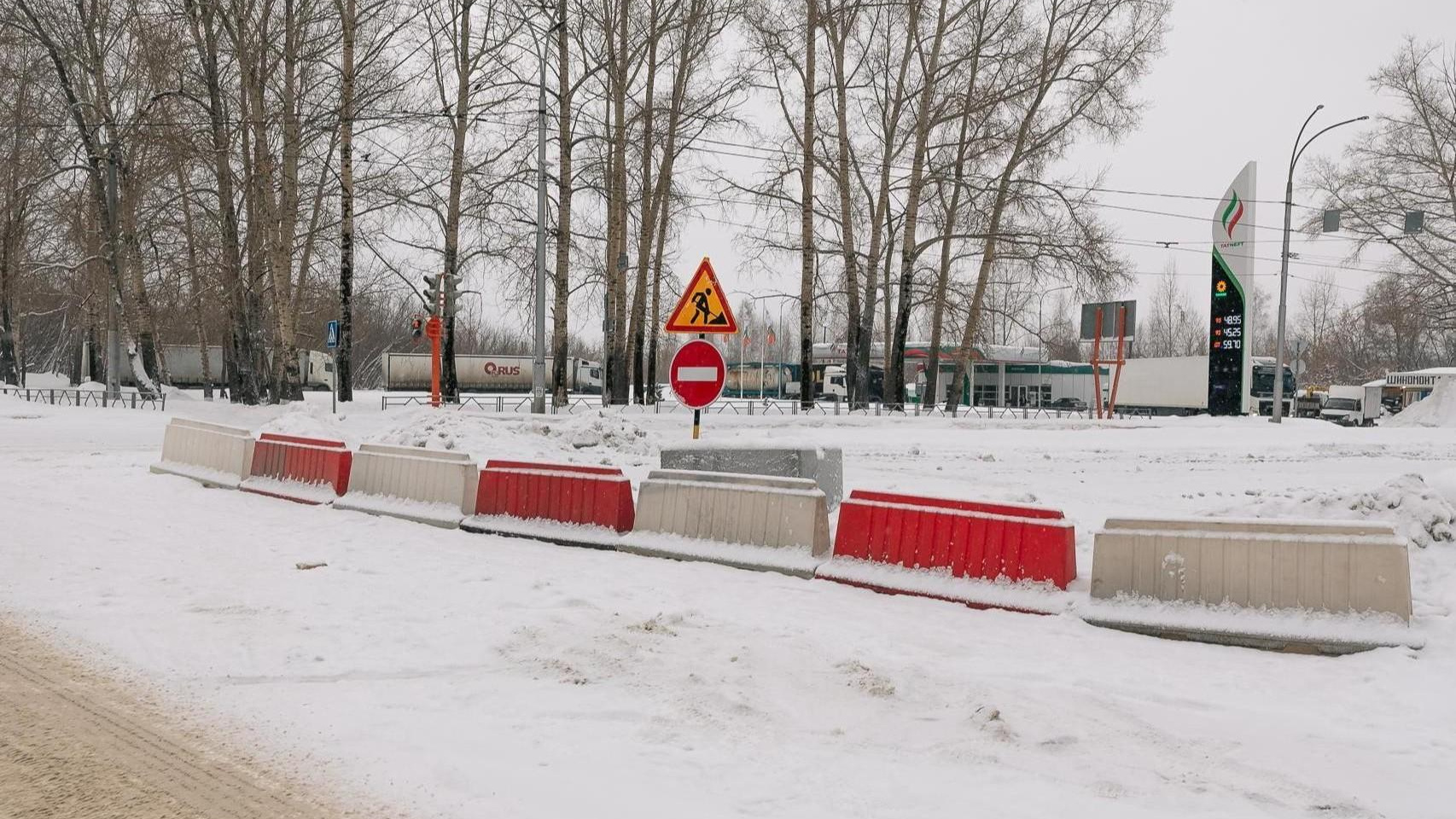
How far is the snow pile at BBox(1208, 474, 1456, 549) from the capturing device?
736cm

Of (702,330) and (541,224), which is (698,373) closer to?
(702,330)

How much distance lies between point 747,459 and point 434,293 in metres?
17.5

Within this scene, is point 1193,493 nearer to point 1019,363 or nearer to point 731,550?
point 731,550

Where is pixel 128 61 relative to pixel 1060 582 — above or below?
above

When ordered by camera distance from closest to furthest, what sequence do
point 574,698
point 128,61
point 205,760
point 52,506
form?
point 205,760
point 574,698
point 52,506
point 128,61

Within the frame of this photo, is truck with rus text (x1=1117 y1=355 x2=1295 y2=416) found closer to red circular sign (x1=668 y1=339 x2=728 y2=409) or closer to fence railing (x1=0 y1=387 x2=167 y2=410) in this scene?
fence railing (x1=0 y1=387 x2=167 y2=410)

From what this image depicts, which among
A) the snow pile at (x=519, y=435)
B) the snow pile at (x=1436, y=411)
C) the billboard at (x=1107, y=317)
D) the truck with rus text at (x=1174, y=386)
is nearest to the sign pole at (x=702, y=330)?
the snow pile at (x=519, y=435)

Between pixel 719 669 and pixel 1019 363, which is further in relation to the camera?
pixel 1019 363

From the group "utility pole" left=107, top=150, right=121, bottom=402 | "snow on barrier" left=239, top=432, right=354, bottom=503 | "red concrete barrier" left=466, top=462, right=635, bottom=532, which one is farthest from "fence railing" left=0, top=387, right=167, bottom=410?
"red concrete barrier" left=466, top=462, right=635, bottom=532

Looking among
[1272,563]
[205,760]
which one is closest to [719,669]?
[205,760]

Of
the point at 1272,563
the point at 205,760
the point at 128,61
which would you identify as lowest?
the point at 205,760

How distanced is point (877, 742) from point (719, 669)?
1233mm

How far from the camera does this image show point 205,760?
419cm

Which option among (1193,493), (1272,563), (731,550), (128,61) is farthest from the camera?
(128,61)
